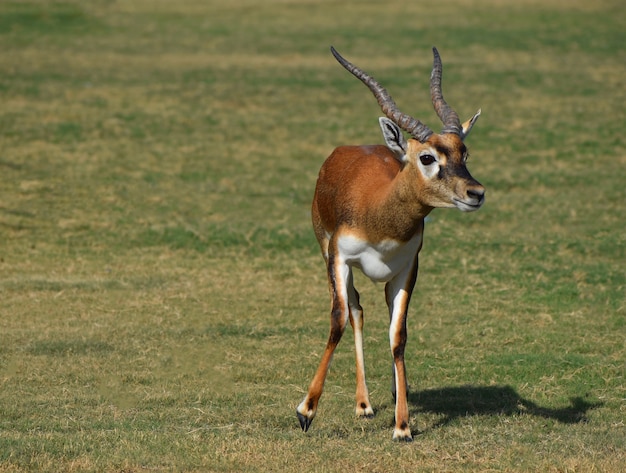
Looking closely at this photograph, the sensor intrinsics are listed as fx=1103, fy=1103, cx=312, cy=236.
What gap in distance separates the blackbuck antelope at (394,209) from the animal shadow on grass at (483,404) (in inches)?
15.8

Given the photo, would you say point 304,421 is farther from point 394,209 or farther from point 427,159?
point 427,159

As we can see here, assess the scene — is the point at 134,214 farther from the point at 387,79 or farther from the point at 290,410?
the point at 387,79

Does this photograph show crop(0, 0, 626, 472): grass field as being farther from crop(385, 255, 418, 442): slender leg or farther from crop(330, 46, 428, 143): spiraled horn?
crop(330, 46, 428, 143): spiraled horn

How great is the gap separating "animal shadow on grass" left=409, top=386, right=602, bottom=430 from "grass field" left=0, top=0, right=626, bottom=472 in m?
0.03

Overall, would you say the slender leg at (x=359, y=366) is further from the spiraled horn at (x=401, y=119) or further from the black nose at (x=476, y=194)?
the black nose at (x=476, y=194)

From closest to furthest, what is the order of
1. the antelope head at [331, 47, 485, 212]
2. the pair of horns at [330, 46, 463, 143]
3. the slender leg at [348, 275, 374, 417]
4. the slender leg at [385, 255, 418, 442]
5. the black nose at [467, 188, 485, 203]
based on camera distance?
the black nose at [467, 188, 485, 203]
the antelope head at [331, 47, 485, 212]
the pair of horns at [330, 46, 463, 143]
the slender leg at [385, 255, 418, 442]
the slender leg at [348, 275, 374, 417]

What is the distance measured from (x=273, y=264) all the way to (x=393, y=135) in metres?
5.85

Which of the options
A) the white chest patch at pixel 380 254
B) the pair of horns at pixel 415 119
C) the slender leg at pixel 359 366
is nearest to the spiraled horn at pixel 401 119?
the pair of horns at pixel 415 119

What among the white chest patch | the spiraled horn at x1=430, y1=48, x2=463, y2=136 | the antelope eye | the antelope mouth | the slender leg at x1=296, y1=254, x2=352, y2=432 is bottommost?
the slender leg at x1=296, y1=254, x2=352, y2=432

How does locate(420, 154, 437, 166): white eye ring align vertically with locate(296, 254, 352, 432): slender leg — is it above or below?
above

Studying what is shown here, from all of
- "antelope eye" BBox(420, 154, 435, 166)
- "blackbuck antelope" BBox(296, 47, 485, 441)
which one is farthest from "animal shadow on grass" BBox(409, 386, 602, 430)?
"antelope eye" BBox(420, 154, 435, 166)

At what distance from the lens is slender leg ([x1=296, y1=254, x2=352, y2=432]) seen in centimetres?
804

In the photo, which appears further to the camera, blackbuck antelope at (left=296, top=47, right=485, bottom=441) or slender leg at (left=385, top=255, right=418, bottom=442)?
slender leg at (left=385, top=255, right=418, bottom=442)

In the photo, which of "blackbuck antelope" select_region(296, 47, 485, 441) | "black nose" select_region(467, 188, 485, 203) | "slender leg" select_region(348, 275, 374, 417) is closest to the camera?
"black nose" select_region(467, 188, 485, 203)
